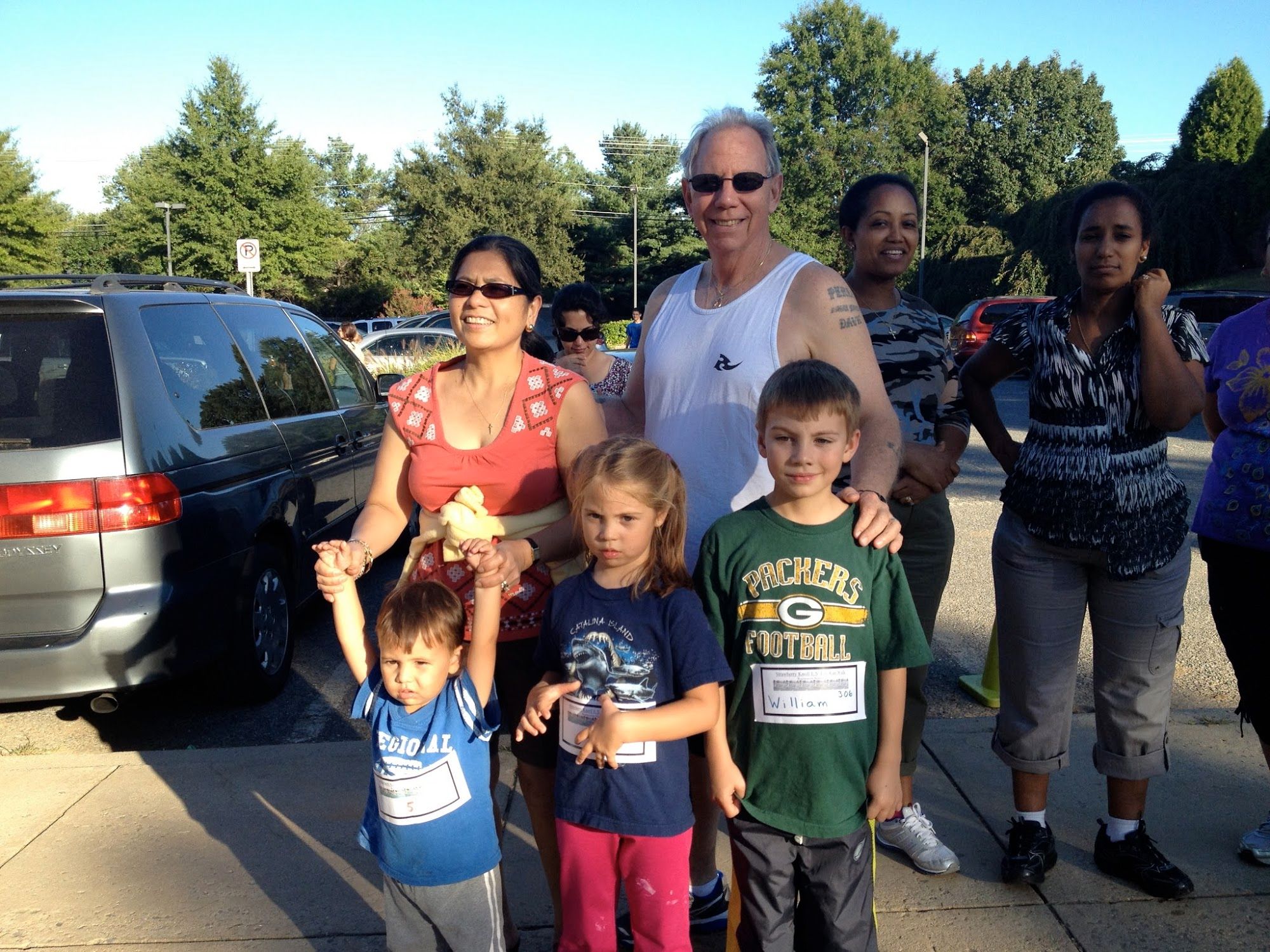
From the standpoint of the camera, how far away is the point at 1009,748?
9.72 ft

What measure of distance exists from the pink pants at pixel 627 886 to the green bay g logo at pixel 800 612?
1.71 ft

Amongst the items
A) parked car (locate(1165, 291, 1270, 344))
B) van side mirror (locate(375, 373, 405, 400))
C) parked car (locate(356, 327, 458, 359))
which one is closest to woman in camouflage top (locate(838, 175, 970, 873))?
van side mirror (locate(375, 373, 405, 400))

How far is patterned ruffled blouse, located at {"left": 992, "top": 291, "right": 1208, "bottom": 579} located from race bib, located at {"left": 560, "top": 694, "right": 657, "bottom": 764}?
4.73 feet

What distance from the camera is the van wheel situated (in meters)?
4.40

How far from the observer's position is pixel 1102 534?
9.02 feet

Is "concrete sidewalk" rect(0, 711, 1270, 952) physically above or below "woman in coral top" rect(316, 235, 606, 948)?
below

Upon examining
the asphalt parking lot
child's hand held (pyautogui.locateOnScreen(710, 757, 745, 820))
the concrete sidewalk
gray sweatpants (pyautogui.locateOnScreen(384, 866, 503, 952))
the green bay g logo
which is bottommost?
the asphalt parking lot

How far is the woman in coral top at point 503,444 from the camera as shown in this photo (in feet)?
7.79

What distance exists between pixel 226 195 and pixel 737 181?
1893 inches

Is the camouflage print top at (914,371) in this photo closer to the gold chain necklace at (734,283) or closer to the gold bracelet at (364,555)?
the gold chain necklace at (734,283)

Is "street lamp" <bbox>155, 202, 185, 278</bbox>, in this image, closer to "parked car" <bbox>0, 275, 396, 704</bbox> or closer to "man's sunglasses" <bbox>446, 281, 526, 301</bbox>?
"parked car" <bbox>0, 275, 396, 704</bbox>

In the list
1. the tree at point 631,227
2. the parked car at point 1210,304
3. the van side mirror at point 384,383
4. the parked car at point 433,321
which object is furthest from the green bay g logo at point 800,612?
the tree at point 631,227

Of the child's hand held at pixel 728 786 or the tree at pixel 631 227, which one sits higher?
the tree at pixel 631 227

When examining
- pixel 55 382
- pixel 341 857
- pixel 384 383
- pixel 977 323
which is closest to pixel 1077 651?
pixel 341 857
